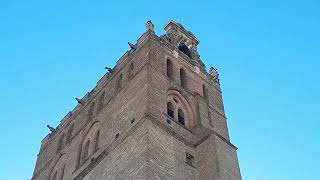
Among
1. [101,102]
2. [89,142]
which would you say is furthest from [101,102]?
[89,142]

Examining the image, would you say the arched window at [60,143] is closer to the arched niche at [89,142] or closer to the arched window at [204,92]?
the arched niche at [89,142]

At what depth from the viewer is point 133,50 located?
35.2 m

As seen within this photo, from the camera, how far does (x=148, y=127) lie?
84.1 ft

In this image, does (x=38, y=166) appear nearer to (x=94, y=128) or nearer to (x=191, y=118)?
(x=94, y=128)

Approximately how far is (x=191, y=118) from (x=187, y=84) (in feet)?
11.1

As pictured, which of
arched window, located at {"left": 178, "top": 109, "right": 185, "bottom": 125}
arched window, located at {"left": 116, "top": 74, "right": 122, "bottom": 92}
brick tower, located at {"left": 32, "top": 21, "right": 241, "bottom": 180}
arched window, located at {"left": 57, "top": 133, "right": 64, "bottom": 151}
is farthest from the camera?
arched window, located at {"left": 57, "top": 133, "right": 64, "bottom": 151}

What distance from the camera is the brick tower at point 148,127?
2542 centimetres

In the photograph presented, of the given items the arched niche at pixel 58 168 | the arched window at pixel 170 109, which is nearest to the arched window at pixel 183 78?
the arched window at pixel 170 109

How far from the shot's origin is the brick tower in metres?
25.4

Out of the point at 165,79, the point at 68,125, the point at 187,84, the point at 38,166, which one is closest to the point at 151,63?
the point at 165,79

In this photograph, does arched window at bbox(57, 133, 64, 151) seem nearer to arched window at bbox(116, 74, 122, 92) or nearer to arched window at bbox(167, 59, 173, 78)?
arched window at bbox(116, 74, 122, 92)

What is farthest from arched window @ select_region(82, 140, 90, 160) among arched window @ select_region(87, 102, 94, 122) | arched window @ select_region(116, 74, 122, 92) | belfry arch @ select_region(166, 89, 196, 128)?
belfry arch @ select_region(166, 89, 196, 128)

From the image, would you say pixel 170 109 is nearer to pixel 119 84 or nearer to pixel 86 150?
pixel 119 84

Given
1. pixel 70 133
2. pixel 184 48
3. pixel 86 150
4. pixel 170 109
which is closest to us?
pixel 170 109
